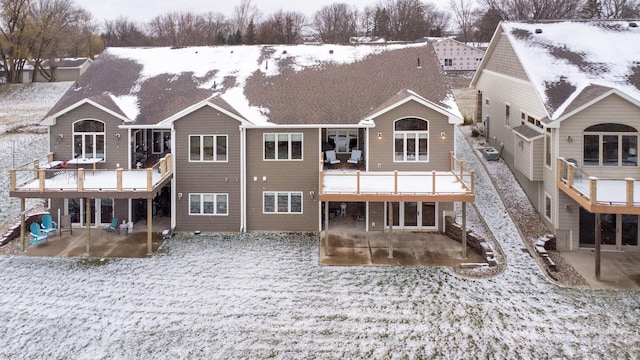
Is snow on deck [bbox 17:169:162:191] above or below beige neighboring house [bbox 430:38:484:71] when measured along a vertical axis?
below

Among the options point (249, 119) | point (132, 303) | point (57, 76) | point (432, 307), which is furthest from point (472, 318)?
point (57, 76)

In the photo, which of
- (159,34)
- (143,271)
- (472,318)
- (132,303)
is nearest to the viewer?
(472,318)

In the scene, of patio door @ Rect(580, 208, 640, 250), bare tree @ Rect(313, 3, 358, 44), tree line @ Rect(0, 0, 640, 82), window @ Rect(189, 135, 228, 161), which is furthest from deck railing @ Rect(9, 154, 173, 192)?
bare tree @ Rect(313, 3, 358, 44)

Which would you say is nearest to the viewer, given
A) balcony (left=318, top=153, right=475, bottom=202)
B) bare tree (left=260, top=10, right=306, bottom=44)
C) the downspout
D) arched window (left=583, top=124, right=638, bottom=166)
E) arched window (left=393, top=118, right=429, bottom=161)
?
balcony (left=318, top=153, right=475, bottom=202)

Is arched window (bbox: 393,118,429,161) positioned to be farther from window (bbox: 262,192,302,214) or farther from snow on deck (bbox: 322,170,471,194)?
window (bbox: 262,192,302,214)

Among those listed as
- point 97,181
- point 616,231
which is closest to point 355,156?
point 616,231

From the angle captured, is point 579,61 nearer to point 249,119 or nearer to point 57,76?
point 249,119
